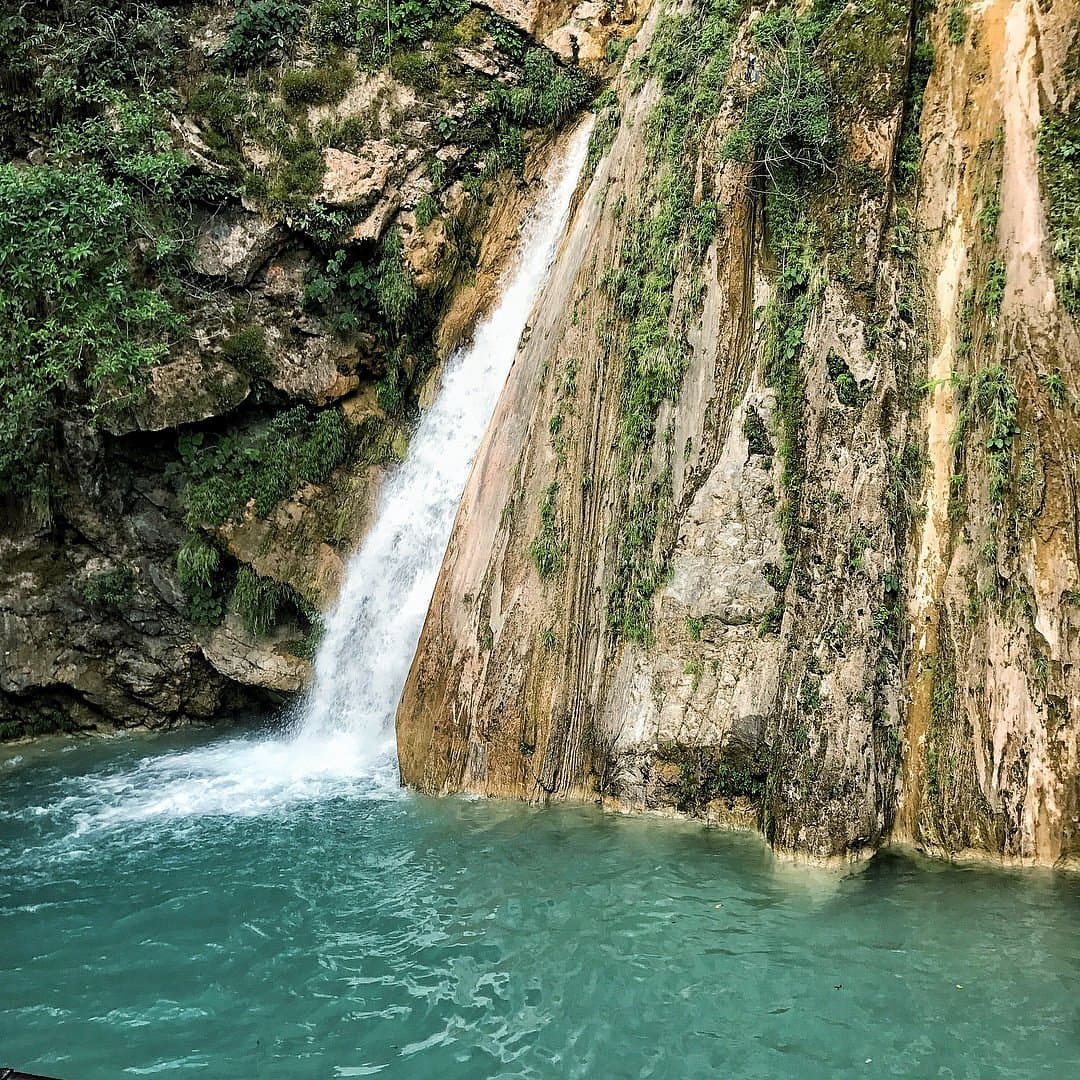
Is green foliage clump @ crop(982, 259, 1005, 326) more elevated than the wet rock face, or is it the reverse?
green foliage clump @ crop(982, 259, 1005, 326)

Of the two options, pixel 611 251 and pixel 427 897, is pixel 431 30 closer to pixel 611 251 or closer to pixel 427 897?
pixel 611 251

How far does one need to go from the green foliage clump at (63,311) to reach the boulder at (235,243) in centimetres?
96

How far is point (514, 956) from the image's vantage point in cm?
598

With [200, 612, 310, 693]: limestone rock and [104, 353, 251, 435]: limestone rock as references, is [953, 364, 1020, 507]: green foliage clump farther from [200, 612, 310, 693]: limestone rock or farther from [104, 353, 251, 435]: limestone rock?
[104, 353, 251, 435]: limestone rock

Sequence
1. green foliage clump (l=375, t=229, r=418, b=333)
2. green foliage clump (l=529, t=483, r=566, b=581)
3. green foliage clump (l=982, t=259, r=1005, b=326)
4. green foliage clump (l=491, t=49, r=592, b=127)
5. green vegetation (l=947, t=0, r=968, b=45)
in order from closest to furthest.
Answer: green foliage clump (l=982, t=259, r=1005, b=326)
green vegetation (l=947, t=0, r=968, b=45)
green foliage clump (l=529, t=483, r=566, b=581)
green foliage clump (l=375, t=229, r=418, b=333)
green foliage clump (l=491, t=49, r=592, b=127)

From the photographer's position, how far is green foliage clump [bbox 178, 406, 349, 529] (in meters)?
12.4

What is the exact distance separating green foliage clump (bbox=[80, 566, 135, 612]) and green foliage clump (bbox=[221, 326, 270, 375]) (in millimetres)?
3298

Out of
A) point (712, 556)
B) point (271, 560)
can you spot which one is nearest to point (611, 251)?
point (712, 556)

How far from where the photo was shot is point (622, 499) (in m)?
8.84

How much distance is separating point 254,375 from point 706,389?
276 inches

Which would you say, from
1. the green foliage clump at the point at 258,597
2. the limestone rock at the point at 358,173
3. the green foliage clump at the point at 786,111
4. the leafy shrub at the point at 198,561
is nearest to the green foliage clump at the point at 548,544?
the green foliage clump at the point at 786,111

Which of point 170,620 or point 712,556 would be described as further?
point 170,620

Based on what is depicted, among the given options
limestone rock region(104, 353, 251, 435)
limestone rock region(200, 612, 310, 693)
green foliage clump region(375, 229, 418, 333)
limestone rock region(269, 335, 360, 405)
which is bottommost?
limestone rock region(200, 612, 310, 693)

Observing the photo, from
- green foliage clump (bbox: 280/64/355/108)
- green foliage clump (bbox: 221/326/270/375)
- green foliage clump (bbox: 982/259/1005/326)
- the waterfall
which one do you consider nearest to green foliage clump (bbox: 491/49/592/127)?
the waterfall
